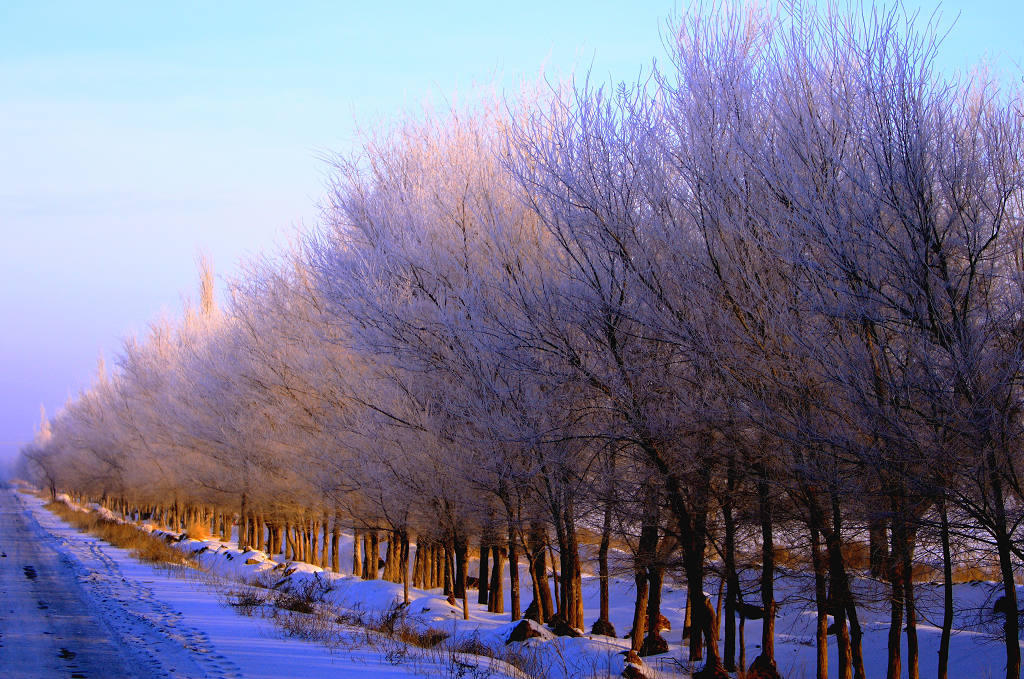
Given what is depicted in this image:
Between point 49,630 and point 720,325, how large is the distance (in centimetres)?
847

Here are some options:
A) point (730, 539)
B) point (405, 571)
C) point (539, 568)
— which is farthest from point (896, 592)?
point (405, 571)

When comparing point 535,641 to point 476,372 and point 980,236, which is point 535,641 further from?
point 980,236

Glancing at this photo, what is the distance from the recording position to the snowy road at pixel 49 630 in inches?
320

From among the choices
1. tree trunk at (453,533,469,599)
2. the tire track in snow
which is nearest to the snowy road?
the tire track in snow

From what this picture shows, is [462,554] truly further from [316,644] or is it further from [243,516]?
[243,516]

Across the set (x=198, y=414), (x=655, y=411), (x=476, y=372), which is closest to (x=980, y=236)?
(x=655, y=411)

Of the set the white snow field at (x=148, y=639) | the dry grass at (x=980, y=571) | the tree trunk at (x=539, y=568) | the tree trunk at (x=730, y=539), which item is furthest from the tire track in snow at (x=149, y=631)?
the dry grass at (x=980, y=571)

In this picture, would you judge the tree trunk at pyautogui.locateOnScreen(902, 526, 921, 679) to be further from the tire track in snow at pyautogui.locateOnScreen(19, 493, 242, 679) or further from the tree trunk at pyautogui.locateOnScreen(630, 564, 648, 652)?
the tire track in snow at pyautogui.locateOnScreen(19, 493, 242, 679)

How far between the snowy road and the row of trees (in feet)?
16.7

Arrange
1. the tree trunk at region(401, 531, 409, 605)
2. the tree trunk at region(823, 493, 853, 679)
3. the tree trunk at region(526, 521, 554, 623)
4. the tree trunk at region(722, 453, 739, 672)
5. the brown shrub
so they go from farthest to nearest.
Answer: the tree trunk at region(401, 531, 409, 605) → the tree trunk at region(526, 521, 554, 623) → the tree trunk at region(722, 453, 739, 672) → the brown shrub → the tree trunk at region(823, 493, 853, 679)

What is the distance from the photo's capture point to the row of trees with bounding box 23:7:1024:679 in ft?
25.2

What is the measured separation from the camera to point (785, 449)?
356 inches

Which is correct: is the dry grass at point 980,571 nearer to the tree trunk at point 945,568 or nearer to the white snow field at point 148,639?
the tree trunk at point 945,568

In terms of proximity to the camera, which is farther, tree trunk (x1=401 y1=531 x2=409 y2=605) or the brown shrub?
tree trunk (x1=401 y1=531 x2=409 y2=605)
